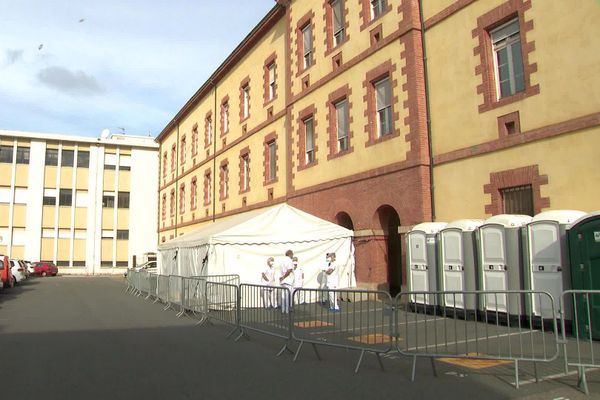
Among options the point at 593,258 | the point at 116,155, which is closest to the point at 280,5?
the point at 593,258

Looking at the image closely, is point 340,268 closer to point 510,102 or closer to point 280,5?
point 510,102

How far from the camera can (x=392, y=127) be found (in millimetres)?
14844

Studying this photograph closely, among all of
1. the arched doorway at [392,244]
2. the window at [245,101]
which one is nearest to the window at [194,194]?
the window at [245,101]

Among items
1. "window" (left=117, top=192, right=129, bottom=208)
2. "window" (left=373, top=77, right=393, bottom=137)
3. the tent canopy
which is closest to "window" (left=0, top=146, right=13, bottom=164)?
"window" (left=117, top=192, right=129, bottom=208)

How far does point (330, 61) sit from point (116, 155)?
4115cm

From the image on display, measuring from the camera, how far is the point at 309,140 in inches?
771

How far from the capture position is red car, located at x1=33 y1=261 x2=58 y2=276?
44.8 metres

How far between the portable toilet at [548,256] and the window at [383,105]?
657 centimetres

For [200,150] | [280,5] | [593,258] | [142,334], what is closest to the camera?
[593,258]

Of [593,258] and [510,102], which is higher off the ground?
[510,102]

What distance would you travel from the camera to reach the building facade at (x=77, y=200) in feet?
161

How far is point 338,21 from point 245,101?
937 centimetres

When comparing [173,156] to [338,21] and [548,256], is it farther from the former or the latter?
[548,256]

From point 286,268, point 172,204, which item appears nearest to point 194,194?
point 172,204
